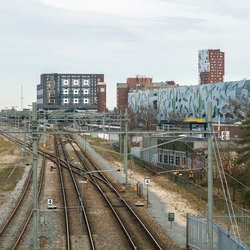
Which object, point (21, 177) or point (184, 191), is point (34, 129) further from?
point (21, 177)

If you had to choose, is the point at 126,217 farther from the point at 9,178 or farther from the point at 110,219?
the point at 9,178

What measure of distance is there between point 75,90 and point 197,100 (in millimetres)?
83290

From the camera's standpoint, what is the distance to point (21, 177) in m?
37.5

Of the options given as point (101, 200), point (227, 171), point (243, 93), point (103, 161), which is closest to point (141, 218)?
point (101, 200)

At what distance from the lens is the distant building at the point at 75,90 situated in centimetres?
16788

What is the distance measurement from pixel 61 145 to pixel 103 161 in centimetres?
2057

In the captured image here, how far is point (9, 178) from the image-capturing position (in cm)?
3691

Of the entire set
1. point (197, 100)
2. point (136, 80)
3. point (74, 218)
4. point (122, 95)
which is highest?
point (136, 80)

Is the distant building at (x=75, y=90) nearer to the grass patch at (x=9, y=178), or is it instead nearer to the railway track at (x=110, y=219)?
the grass patch at (x=9, y=178)

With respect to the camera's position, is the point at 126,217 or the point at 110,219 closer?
the point at 110,219

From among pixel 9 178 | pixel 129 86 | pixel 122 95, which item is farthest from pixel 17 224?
pixel 129 86

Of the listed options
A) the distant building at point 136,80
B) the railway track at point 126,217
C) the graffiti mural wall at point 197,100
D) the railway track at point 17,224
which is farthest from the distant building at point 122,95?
the railway track at point 17,224

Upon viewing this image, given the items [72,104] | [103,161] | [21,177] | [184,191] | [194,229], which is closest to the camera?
[194,229]

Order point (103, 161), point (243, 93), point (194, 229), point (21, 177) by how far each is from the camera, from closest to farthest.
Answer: point (194, 229)
point (21, 177)
point (103, 161)
point (243, 93)
